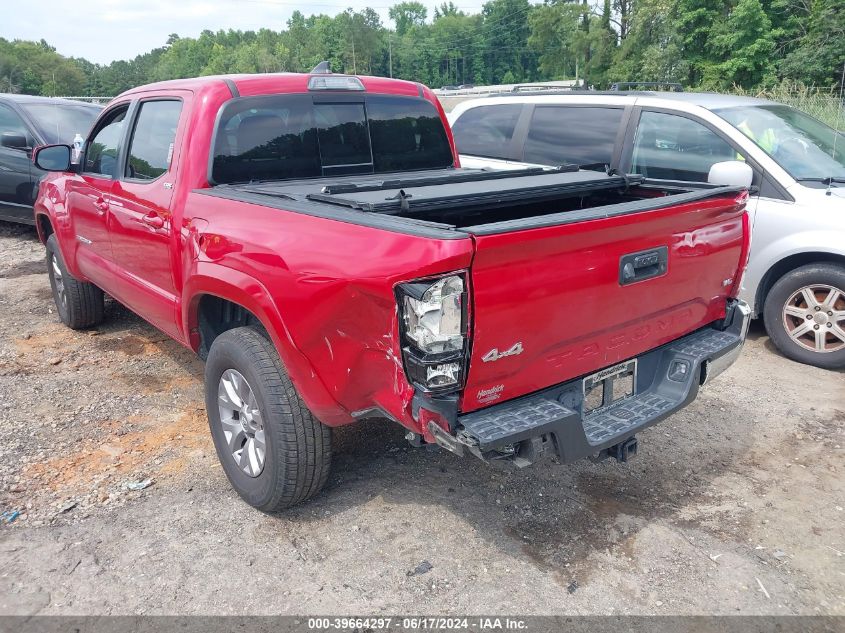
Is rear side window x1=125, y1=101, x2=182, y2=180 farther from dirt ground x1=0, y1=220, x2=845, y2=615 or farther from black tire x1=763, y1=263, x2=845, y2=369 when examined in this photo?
black tire x1=763, y1=263, x2=845, y2=369

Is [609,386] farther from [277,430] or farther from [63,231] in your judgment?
[63,231]

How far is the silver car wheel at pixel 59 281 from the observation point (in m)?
5.73

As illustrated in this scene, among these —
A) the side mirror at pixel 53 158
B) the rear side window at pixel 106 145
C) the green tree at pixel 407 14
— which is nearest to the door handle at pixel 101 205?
the rear side window at pixel 106 145

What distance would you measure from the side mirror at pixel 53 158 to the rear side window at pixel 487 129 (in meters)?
3.69

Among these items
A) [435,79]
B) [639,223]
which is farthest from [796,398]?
[435,79]

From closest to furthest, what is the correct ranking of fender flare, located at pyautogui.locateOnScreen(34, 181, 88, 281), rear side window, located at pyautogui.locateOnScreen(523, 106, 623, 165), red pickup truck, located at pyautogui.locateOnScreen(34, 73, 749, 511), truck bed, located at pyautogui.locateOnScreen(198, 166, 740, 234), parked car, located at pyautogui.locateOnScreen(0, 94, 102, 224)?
1. red pickup truck, located at pyautogui.locateOnScreen(34, 73, 749, 511)
2. truck bed, located at pyautogui.locateOnScreen(198, 166, 740, 234)
3. fender flare, located at pyautogui.locateOnScreen(34, 181, 88, 281)
4. rear side window, located at pyautogui.locateOnScreen(523, 106, 623, 165)
5. parked car, located at pyautogui.locateOnScreen(0, 94, 102, 224)

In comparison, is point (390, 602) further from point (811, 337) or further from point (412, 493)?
point (811, 337)

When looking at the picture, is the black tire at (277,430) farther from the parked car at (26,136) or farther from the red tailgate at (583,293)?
the parked car at (26,136)

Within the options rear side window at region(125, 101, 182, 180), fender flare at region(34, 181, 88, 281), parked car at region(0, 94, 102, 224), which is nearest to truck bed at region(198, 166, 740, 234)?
rear side window at region(125, 101, 182, 180)

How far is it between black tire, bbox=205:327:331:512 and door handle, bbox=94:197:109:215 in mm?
1869

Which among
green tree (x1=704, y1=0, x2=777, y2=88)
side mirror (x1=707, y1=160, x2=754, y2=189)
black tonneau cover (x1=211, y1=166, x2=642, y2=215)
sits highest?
green tree (x1=704, y1=0, x2=777, y2=88)

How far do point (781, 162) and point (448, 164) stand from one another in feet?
8.50

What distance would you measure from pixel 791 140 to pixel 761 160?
0.57 m

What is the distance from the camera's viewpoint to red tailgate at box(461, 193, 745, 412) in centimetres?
231
